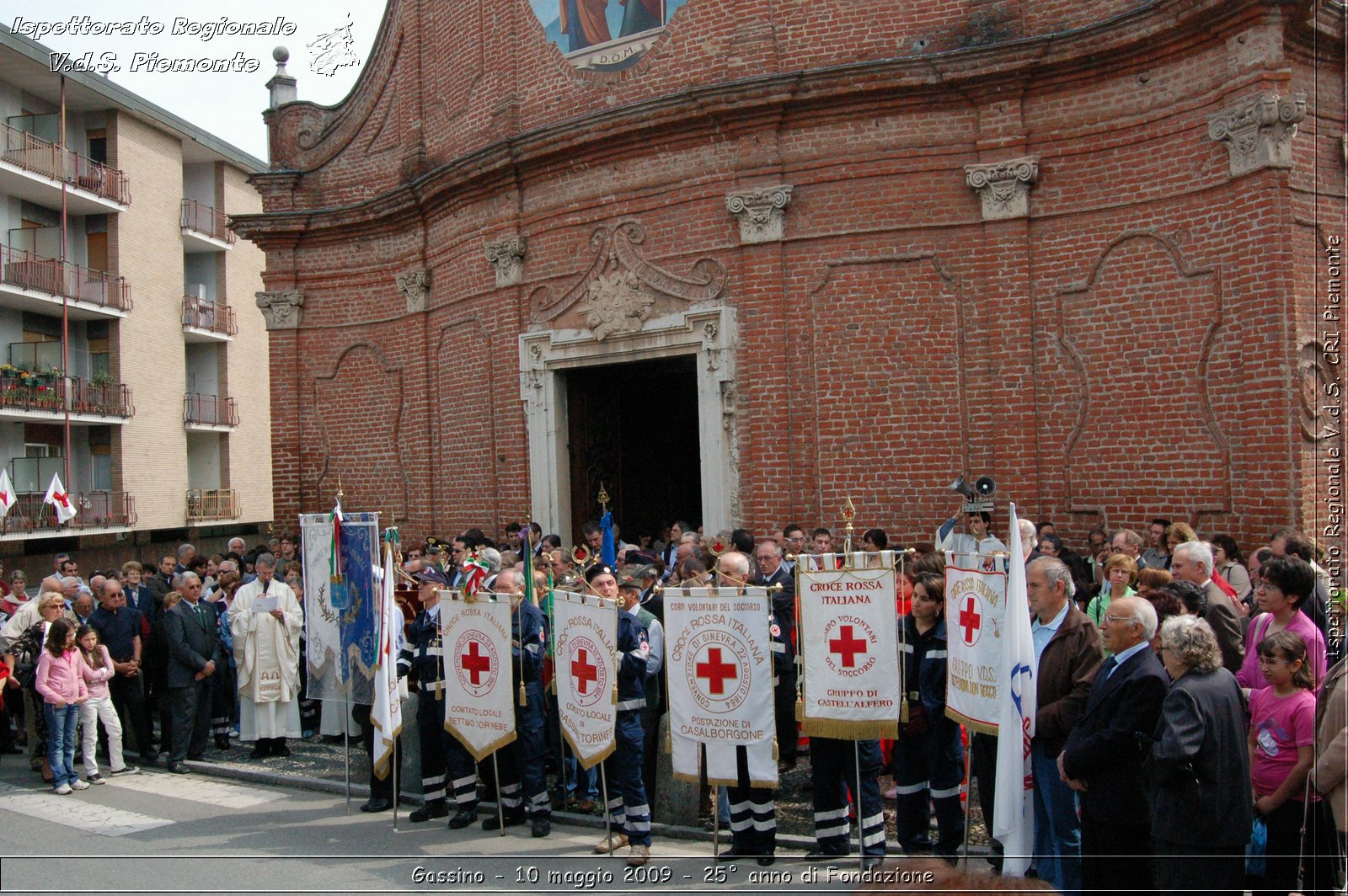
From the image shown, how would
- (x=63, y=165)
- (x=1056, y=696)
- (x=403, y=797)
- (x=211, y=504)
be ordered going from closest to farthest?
(x=1056, y=696), (x=403, y=797), (x=63, y=165), (x=211, y=504)

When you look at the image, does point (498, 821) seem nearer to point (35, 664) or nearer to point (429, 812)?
point (429, 812)

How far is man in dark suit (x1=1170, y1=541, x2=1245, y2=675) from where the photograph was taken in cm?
675

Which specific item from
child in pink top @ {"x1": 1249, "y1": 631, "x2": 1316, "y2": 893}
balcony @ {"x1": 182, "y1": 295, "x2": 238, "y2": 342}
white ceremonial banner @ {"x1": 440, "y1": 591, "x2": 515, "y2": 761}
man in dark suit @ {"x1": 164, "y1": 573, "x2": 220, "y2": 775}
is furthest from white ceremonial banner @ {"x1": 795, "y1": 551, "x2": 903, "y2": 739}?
balcony @ {"x1": 182, "y1": 295, "x2": 238, "y2": 342}

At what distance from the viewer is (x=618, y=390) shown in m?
17.0

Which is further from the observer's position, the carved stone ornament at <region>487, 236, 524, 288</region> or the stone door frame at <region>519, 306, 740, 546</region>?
the carved stone ornament at <region>487, 236, 524, 288</region>

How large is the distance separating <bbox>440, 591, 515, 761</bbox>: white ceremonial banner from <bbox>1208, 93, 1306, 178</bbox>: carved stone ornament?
319 inches

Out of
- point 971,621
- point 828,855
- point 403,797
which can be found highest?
point 971,621

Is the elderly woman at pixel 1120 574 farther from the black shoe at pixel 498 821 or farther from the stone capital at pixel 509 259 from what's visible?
the stone capital at pixel 509 259

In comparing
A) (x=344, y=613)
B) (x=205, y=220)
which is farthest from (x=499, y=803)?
(x=205, y=220)

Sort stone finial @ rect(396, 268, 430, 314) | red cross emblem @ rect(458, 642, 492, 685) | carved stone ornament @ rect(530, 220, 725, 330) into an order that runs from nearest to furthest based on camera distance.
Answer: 1. red cross emblem @ rect(458, 642, 492, 685)
2. carved stone ornament @ rect(530, 220, 725, 330)
3. stone finial @ rect(396, 268, 430, 314)

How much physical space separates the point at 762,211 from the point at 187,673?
8031 millimetres

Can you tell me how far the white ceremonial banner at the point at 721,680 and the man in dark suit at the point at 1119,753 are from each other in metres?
2.04

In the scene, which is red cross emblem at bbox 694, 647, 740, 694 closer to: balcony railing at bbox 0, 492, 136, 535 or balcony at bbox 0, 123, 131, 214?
balcony railing at bbox 0, 492, 136, 535

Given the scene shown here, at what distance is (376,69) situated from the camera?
61.4ft
